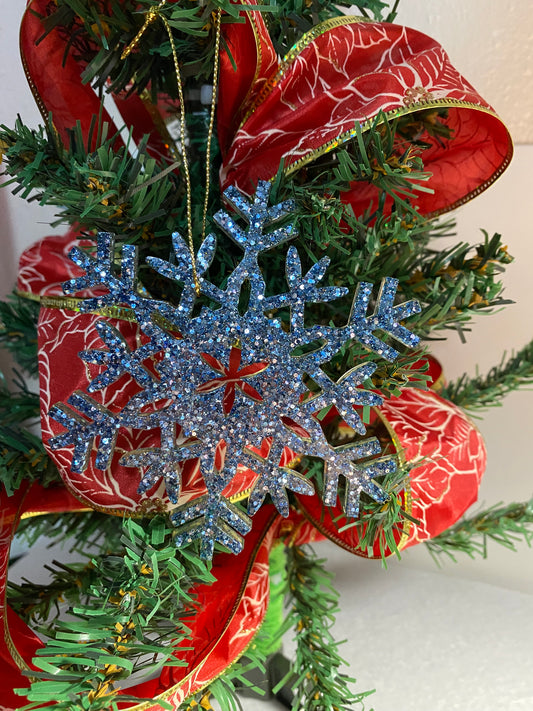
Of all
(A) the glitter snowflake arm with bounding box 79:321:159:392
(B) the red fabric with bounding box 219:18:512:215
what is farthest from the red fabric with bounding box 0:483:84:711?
(B) the red fabric with bounding box 219:18:512:215

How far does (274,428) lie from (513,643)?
350 millimetres

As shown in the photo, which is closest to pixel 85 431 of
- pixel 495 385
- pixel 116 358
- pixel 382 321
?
pixel 116 358

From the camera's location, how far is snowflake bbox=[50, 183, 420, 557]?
0.28m

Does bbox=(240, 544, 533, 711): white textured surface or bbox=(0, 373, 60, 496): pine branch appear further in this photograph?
bbox=(240, 544, 533, 711): white textured surface

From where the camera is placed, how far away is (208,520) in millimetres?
289

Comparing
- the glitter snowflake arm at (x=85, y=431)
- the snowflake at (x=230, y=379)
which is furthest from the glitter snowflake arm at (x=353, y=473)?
the glitter snowflake arm at (x=85, y=431)

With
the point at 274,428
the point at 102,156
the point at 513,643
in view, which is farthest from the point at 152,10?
the point at 513,643

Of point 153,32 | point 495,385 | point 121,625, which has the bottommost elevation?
point 121,625

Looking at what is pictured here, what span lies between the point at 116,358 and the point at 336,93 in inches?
6.5

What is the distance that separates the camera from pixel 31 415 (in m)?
0.43

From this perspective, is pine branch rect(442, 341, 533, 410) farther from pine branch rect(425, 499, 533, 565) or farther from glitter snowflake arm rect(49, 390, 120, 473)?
glitter snowflake arm rect(49, 390, 120, 473)

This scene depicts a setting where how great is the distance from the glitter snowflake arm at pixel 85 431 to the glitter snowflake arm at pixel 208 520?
0.05m

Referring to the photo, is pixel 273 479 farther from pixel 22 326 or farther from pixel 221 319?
pixel 22 326

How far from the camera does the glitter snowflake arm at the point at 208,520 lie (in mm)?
289
